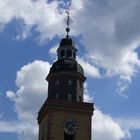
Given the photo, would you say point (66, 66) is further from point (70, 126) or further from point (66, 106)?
point (70, 126)

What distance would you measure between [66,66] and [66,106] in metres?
5.44

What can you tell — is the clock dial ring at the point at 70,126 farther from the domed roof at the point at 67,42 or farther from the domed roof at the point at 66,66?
the domed roof at the point at 67,42

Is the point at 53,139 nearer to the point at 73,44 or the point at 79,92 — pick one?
the point at 79,92

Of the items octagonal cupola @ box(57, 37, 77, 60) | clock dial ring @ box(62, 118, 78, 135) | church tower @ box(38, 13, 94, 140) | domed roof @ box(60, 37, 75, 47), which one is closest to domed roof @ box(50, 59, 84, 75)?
church tower @ box(38, 13, 94, 140)

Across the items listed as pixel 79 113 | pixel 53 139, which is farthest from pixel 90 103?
pixel 53 139

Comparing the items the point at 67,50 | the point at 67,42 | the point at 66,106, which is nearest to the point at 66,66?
the point at 67,50

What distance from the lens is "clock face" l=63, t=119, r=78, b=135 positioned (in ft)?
201

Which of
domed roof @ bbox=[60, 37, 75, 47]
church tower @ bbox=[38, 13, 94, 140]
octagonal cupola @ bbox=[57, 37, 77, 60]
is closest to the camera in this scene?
church tower @ bbox=[38, 13, 94, 140]

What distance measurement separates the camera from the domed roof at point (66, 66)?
213ft

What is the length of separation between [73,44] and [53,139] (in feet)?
44.0

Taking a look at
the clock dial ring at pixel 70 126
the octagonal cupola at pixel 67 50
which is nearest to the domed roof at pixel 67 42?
the octagonal cupola at pixel 67 50

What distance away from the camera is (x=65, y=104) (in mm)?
62406

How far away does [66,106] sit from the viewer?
6244 cm

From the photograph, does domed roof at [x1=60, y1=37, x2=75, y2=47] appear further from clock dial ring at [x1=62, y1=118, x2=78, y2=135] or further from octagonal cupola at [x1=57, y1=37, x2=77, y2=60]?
clock dial ring at [x1=62, y1=118, x2=78, y2=135]
